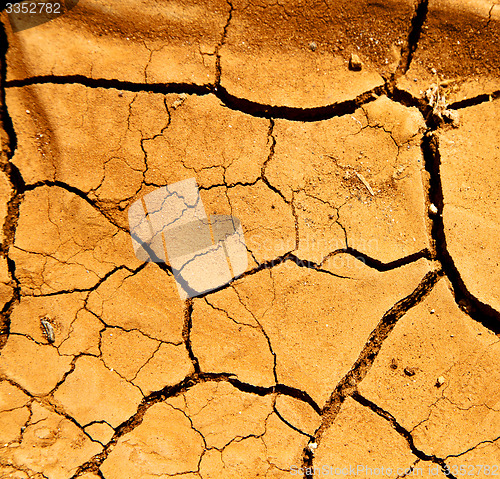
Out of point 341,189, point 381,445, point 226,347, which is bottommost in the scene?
point 381,445

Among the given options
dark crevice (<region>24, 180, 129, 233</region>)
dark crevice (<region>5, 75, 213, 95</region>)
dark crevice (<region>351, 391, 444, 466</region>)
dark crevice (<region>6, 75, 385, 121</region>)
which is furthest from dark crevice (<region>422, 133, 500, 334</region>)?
dark crevice (<region>24, 180, 129, 233</region>)

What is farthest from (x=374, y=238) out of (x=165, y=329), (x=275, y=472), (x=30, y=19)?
(x=30, y=19)

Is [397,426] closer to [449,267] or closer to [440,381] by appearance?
[440,381]

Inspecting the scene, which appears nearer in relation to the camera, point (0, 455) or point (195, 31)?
point (0, 455)

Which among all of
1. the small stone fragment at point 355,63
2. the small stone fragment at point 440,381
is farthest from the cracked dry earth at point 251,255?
the small stone fragment at point 355,63

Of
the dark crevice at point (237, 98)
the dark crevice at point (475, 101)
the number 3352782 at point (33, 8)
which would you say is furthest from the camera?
the dark crevice at point (475, 101)

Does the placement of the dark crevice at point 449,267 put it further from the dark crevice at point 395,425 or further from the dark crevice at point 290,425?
the dark crevice at point 290,425

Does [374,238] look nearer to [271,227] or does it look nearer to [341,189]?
[341,189]
